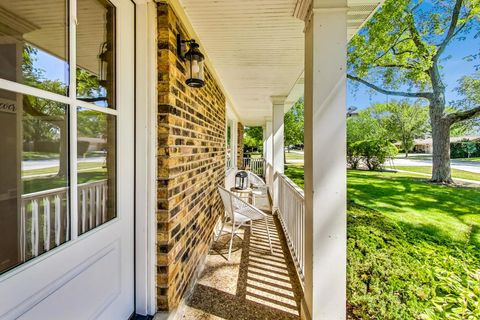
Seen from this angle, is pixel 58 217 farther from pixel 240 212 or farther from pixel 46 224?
pixel 240 212

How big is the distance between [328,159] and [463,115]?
983 centimetres

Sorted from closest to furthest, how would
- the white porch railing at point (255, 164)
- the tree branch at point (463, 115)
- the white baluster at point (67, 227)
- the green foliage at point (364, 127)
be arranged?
the white baluster at point (67, 227) → the tree branch at point (463, 115) → the white porch railing at point (255, 164) → the green foliage at point (364, 127)

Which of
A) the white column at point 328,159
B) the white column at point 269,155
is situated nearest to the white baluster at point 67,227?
the white column at point 328,159

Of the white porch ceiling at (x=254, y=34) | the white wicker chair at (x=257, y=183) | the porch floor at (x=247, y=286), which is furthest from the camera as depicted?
the white wicker chair at (x=257, y=183)

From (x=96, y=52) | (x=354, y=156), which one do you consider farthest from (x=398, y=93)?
(x=96, y=52)

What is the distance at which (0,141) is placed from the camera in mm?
854

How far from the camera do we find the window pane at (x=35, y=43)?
843 mm

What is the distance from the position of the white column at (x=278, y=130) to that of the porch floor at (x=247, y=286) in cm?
217

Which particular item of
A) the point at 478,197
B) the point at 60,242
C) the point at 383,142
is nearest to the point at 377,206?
the point at 478,197

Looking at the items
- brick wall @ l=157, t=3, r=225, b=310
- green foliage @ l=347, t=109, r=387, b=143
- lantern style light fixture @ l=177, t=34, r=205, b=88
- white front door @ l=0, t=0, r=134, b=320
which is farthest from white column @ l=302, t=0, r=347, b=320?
green foliage @ l=347, t=109, r=387, b=143

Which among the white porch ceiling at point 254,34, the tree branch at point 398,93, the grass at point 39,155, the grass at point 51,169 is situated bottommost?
the grass at point 51,169

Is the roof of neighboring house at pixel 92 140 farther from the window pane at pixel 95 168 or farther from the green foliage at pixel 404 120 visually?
the green foliage at pixel 404 120

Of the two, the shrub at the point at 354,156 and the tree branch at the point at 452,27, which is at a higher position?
the tree branch at the point at 452,27

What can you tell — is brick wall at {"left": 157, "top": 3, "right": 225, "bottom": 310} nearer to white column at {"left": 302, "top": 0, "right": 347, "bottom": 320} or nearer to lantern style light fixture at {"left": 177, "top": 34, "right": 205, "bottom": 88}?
lantern style light fixture at {"left": 177, "top": 34, "right": 205, "bottom": 88}
